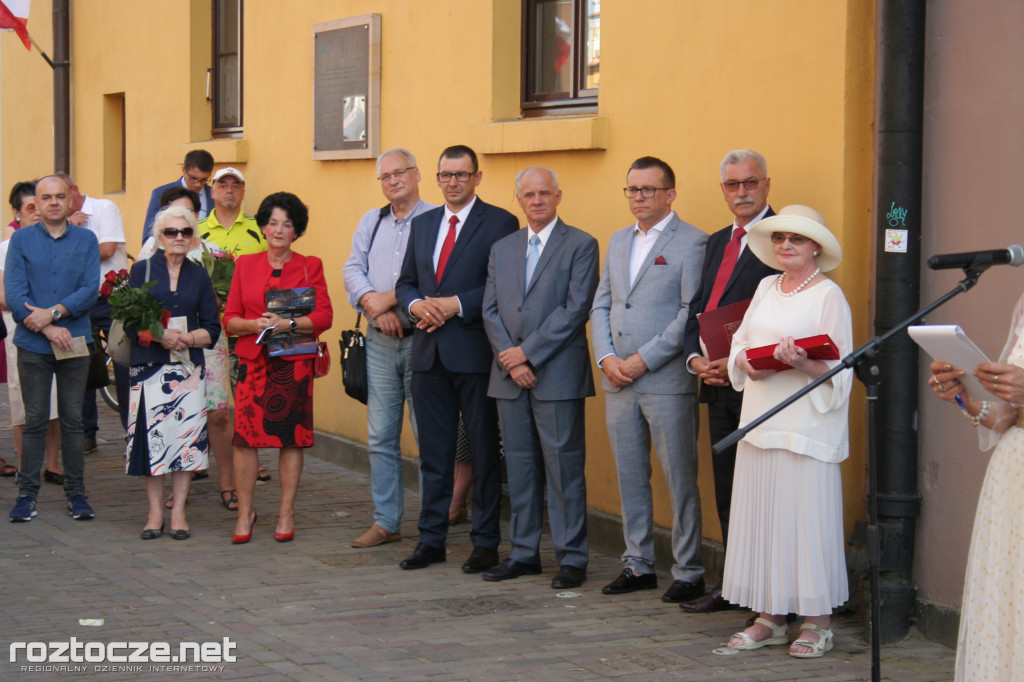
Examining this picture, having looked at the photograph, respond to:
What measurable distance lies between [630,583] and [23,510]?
401 centimetres

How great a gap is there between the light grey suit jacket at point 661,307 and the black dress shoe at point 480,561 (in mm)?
1323

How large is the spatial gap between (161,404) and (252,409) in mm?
596

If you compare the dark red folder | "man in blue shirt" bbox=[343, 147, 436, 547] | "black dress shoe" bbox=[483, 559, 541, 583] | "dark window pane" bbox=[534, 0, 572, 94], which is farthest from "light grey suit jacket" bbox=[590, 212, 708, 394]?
"dark window pane" bbox=[534, 0, 572, 94]

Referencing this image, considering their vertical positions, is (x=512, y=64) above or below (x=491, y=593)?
above

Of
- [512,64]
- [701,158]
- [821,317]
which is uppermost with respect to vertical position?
[512,64]

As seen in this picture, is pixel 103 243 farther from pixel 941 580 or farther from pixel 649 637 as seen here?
pixel 941 580

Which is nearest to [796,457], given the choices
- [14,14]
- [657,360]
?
[657,360]

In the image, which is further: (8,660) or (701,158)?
(701,158)

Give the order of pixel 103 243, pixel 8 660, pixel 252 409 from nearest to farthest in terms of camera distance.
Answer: pixel 8 660
pixel 252 409
pixel 103 243

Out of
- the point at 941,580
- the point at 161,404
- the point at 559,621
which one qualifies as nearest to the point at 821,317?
the point at 941,580

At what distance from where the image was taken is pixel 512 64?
874 centimetres

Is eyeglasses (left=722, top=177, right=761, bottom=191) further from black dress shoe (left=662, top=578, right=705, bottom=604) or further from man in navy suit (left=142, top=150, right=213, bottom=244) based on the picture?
man in navy suit (left=142, top=150, right=213, bottom=244)

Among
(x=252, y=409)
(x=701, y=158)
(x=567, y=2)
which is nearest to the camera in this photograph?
(x=701, y=158)

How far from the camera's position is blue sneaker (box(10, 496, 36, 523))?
325 inches
